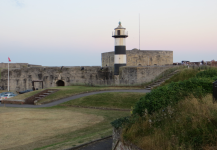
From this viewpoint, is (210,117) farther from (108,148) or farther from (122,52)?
(122,52)

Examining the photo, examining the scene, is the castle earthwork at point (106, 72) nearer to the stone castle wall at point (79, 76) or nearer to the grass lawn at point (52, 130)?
the stone castle wall at point (79, 76)

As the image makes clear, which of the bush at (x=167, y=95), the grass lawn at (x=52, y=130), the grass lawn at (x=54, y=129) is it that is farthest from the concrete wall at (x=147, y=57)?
the bush at (x=167, y=95)

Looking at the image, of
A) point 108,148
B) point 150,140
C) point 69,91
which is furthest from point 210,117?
point 69,91

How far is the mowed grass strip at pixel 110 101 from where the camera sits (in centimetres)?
1748

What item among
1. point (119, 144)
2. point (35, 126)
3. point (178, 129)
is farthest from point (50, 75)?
point (178, 129)

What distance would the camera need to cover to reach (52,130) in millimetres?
11031

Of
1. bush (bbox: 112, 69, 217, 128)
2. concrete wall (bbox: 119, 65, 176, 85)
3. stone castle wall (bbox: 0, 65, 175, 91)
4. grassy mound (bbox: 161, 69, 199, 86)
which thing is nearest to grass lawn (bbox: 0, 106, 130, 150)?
bush (bbox: 112, 69, 217, 128)

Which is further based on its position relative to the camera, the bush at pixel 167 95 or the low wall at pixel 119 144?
the bush at pixel 167 95

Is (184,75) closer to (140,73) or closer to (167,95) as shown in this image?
(140,73)

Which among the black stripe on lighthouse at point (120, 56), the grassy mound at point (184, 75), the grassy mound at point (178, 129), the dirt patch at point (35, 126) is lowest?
the dirt patch at point (35, 126)

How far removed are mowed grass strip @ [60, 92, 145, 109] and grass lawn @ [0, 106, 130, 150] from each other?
98.9 inches

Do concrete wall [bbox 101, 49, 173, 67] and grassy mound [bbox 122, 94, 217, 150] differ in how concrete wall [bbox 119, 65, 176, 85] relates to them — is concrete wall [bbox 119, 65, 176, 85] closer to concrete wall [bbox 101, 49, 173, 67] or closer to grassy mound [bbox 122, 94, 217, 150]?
concrete wall [bbox 101, 49, 173, 67]

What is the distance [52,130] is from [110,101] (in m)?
7.92

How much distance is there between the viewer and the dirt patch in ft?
31.7
